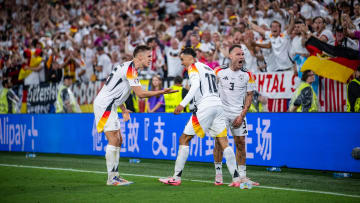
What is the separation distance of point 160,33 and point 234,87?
10415mm

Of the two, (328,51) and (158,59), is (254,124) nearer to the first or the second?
(328,51)

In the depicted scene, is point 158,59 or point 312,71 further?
point 158,59

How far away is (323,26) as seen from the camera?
1387 cm

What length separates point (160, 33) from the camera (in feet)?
63.6

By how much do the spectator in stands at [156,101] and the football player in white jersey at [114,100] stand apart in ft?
20.7

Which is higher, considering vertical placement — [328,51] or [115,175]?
[328,51]

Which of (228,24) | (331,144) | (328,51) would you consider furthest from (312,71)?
(228,24)

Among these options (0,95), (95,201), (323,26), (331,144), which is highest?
(323,26)

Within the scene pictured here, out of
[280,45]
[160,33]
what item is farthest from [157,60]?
[280,45]

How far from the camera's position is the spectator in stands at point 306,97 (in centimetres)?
1289

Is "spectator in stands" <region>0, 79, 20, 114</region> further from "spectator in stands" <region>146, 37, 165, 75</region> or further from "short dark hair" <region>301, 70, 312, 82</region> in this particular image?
"short dark hair" <region>301, 70, 312, 82</region>

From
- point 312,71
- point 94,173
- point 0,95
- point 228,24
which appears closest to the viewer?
point 94,173

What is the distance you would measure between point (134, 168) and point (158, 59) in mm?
6428

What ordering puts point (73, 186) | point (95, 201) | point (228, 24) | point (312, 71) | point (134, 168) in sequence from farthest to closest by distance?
point (228, 24)
point (312, 71)
point (134, 168)
point (73, 186)
point (95, 201)
